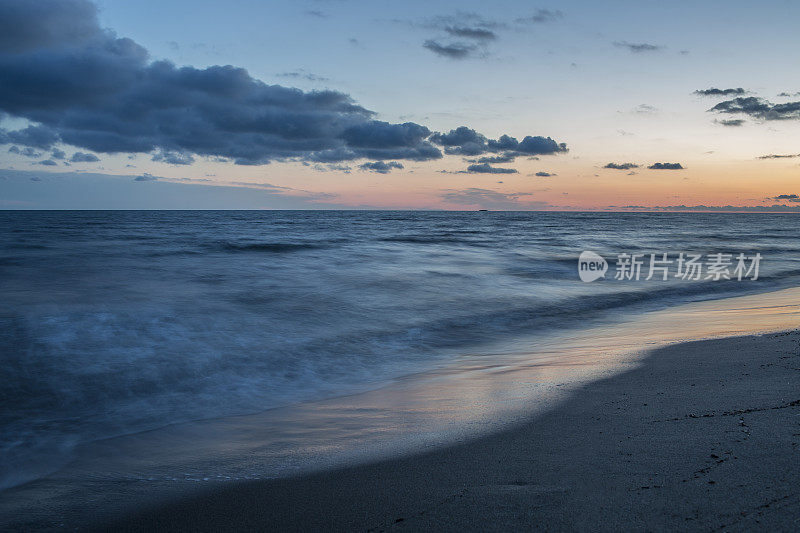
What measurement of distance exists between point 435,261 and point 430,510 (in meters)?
15.1

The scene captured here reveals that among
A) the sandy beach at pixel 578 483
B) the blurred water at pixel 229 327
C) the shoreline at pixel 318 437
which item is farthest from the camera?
the blurred water at pixel 229 327

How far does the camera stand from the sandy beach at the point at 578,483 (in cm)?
184

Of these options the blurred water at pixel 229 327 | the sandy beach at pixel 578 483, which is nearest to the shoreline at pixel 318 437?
the sandy beach at pixel 578 483

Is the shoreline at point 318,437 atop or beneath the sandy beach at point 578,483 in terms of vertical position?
beneath

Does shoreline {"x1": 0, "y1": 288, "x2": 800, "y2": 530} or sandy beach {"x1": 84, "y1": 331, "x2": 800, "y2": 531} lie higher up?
sandy beach {"x1": 84, "y1": 331, "x2": 800, "y2": 531}

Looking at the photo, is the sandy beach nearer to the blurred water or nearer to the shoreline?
the shoreline

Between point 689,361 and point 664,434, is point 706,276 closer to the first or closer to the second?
point 689,361

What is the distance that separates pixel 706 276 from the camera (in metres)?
13.5

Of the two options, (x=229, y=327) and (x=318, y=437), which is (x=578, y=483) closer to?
(x=318, y=437)

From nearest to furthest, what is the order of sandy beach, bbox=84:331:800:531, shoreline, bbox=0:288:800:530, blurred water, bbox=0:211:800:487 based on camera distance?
sandy beach, bbox=84:331:800:531 → shoreline, bbox=0:288:800:530 → blurred water, bbox=0:211:800:487

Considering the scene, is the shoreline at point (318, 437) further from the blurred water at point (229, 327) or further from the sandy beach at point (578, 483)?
the blurred water at point (229, 327)

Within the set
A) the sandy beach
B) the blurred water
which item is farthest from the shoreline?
the blurred water

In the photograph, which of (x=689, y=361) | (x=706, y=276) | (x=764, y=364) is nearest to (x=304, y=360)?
(x=689, y=361)

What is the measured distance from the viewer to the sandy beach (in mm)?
1842
